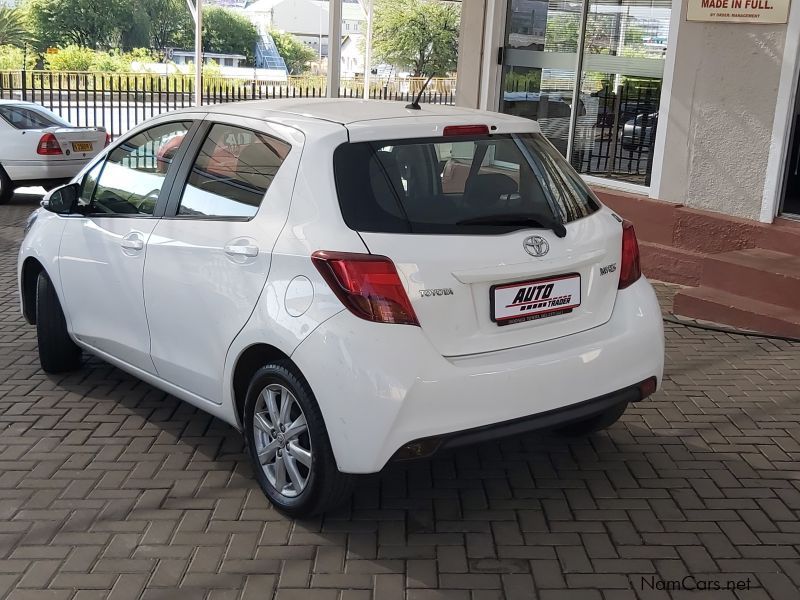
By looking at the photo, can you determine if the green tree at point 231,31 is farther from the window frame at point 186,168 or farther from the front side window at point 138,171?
the window frame at point 186,168

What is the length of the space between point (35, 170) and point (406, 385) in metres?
10.8

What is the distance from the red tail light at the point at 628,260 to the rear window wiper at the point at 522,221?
383 mm

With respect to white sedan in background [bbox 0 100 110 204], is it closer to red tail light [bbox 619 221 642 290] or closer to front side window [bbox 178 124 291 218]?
front side window [bbox 178 124 291 218]

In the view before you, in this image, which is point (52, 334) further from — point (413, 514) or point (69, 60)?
point (69, 60)

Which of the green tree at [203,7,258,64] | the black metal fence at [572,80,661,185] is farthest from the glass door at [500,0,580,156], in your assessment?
the green tree at [203,7,258,64]

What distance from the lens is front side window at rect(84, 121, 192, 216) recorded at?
4.69 meters

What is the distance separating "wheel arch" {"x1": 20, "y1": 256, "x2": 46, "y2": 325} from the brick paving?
21.6 inches

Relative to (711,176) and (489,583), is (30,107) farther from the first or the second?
(489,583)

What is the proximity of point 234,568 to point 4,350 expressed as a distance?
3430 millimetres

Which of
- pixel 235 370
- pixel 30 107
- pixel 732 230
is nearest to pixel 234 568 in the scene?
pixel 235 370

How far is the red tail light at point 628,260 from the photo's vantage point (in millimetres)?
4133

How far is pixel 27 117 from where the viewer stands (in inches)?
514

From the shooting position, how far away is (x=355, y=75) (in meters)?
47.4

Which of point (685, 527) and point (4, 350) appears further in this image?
point (4, 350)
